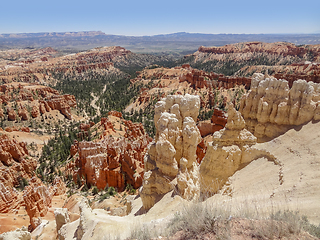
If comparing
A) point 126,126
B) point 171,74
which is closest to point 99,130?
point 126,126

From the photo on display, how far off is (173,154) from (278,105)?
389 inches

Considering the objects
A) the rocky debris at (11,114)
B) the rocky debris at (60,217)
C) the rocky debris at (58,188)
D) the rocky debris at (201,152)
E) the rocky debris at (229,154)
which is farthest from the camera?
the rocky debris at (11,114)

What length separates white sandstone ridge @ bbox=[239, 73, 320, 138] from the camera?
14172mm

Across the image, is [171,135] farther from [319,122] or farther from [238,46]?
[238,46]

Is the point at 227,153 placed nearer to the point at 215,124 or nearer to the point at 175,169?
the point at 175,169

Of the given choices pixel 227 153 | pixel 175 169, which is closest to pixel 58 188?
pixel 175 169

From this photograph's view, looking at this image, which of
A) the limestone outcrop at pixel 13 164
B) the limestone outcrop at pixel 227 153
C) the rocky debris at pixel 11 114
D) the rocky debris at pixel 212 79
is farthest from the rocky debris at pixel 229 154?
the rocky debris at pixel 212 79

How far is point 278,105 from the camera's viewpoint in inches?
609

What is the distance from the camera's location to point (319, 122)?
1334cm

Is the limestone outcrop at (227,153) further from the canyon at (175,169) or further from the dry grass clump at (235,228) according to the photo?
the dry grass clump at (235,228)

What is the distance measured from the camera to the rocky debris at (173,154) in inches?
451

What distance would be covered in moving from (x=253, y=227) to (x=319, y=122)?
39.6 feet

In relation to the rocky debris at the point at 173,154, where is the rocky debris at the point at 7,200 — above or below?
below

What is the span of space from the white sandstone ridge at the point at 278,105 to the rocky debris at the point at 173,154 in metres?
7.03
